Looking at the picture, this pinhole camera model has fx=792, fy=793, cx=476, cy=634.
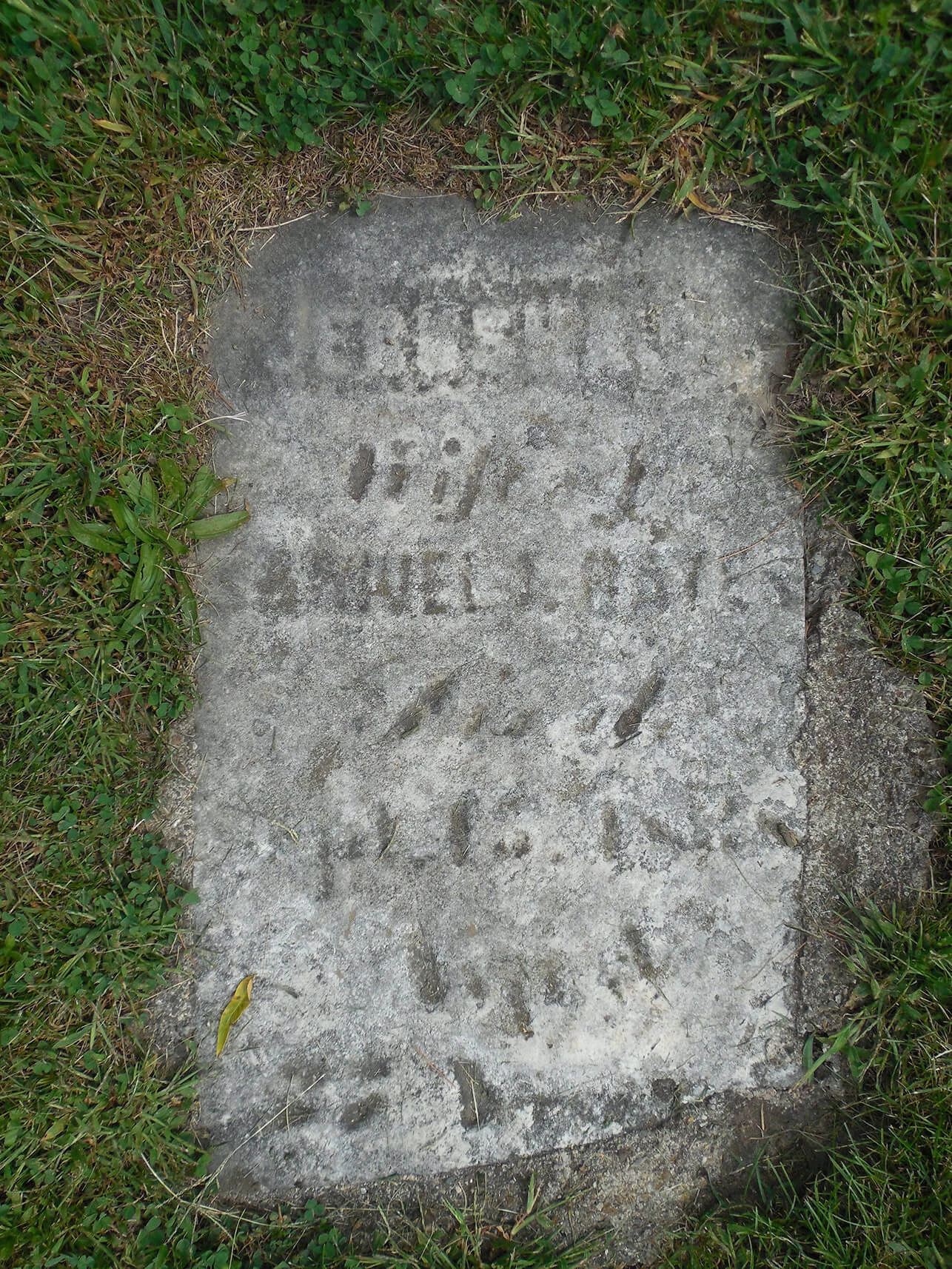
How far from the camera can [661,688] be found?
1790 mm

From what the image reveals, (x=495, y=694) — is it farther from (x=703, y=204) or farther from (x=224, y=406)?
(x=703, y=204)

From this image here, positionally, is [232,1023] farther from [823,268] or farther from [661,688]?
[823,268]

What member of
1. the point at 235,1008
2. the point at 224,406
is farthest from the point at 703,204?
the point at 235,1008

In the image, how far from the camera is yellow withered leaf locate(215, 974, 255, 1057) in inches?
67.4

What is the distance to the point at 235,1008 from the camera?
1721mm

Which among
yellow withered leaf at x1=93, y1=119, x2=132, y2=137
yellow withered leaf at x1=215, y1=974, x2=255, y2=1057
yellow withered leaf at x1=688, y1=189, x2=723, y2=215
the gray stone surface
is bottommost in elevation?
yellow withered leaf at x1=215, y1=974, x2=255, y2=1057

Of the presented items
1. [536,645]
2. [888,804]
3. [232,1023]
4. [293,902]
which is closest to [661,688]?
[536,645]

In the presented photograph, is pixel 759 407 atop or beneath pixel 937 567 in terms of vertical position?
atop

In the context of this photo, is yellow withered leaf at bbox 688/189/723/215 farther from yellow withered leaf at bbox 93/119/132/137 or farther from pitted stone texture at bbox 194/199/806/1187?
yellow withered leaf at bbox 93/119/132/137

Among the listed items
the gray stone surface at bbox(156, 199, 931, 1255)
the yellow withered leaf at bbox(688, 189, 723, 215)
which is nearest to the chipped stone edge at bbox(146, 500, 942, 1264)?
the gray stone surface at bbox(156, 199, 931, 1255)

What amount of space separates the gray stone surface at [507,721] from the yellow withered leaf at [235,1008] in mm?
21

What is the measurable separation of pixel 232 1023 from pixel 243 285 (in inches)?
64.9

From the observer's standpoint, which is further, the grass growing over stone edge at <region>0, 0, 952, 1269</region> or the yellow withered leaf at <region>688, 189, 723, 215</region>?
the yellow withered leaf at <region>688, 189, 723, 215</region>

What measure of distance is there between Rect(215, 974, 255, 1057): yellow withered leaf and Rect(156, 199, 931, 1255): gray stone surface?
0.07 ft
